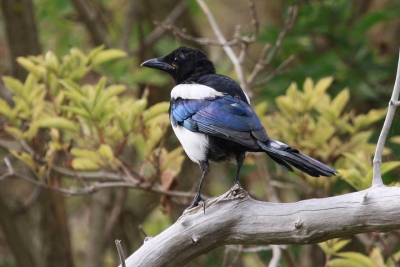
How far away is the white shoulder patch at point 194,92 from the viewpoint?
10.2ft

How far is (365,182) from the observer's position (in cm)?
283

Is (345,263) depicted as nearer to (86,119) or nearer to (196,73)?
(196,73)

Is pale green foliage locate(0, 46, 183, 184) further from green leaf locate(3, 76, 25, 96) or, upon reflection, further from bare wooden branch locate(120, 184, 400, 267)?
bare wooden branch locate(120, 184, 400, 267)

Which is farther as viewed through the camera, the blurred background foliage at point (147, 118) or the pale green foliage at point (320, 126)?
the pale green foliage at point (320, 126)

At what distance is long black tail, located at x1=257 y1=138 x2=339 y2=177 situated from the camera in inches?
92.3

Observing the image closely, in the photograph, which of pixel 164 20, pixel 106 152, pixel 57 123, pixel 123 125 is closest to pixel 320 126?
pixel 123 125

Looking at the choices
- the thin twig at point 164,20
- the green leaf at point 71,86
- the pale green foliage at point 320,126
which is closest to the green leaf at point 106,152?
the green leaf at point 71,86

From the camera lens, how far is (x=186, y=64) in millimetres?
3510

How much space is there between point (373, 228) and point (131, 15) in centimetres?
358

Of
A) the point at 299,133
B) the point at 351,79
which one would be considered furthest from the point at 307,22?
the point at 299,133

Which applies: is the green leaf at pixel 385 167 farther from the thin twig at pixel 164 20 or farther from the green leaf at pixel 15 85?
the thin twig at pixel 164 20

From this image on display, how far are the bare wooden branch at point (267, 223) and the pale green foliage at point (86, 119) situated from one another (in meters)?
1.00

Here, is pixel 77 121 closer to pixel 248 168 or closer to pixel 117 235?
pixel 248 168

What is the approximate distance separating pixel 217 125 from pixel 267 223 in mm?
761
